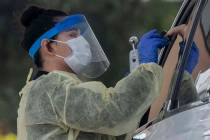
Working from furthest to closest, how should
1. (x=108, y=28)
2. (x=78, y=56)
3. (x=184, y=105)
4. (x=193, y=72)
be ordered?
1. (x=108, y=28)
2. (x=78, y=56)
3. (x=193, y=72)
4. (x=184, y=105)

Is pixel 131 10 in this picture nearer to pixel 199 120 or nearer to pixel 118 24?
pixel 118 24

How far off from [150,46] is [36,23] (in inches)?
23.9

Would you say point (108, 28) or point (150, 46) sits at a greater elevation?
point (150, 46)

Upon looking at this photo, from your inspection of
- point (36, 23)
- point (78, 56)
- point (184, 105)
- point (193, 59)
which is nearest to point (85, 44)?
point (78, 56)

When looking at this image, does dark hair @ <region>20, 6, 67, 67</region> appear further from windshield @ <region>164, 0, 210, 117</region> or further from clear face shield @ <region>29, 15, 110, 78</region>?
windshield @ <region>164, 0, 210, 117</region>

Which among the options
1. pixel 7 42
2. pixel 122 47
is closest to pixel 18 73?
pixel 7 42

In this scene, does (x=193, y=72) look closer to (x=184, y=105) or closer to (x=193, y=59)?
(x=193, y=59)

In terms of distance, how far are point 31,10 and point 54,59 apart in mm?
307

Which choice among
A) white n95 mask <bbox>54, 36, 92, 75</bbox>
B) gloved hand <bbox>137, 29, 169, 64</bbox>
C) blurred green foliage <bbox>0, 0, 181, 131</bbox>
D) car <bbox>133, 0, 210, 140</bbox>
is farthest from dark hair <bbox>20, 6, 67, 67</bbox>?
blurred green foliage <bbox>0, 0, 181, 131</bbox>

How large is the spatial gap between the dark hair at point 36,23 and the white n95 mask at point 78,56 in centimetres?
14

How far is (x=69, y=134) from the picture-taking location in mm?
3871

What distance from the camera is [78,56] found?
13.5 ft

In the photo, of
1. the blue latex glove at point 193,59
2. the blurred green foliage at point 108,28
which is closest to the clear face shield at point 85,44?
the blue latex glove at point 193,59

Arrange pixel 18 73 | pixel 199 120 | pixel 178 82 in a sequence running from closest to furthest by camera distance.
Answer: pixel 199 120 < pixel 178 82 < pixel 18 73
